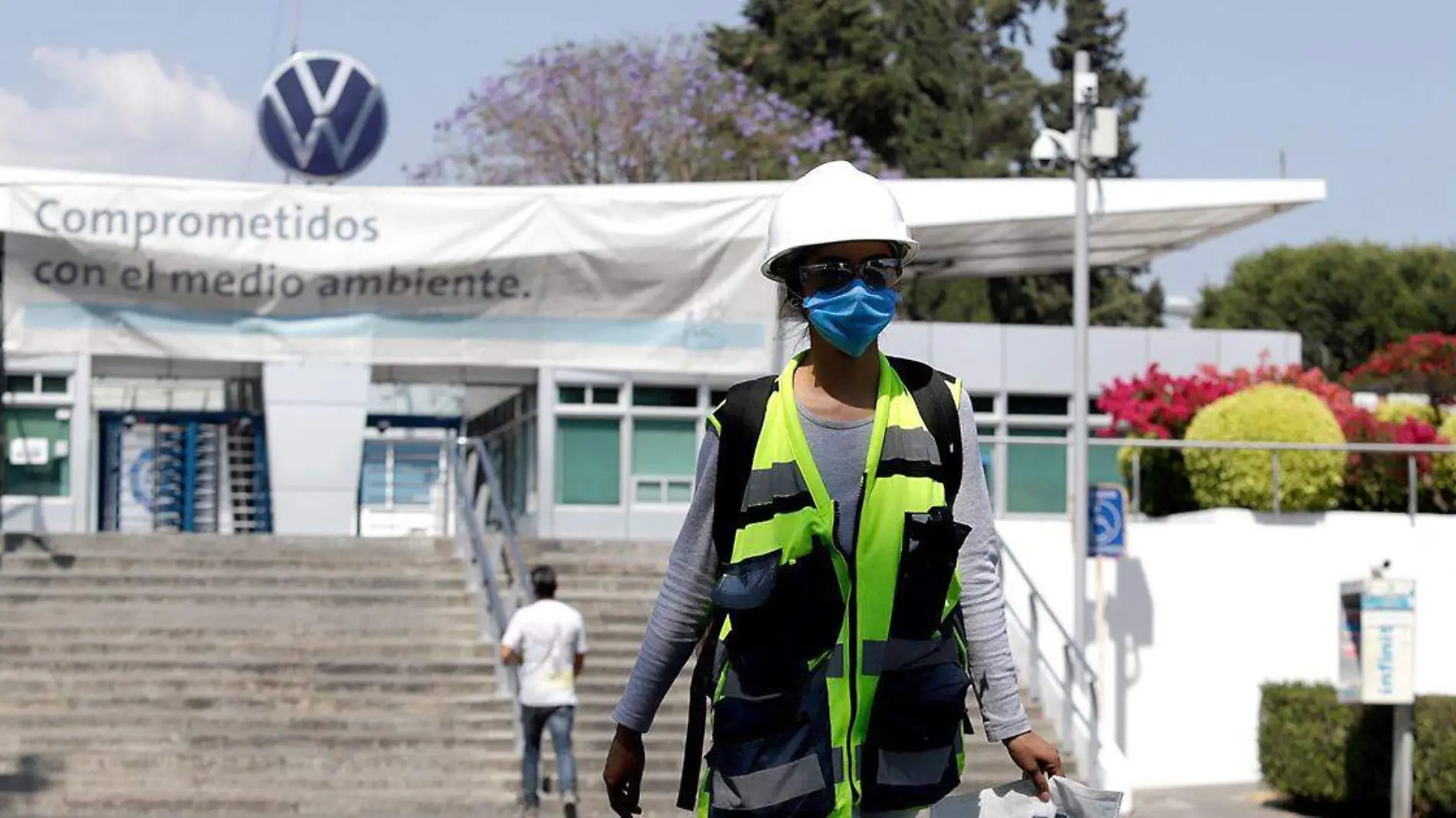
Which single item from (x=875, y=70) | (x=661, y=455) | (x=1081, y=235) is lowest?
(x=661, y=455)

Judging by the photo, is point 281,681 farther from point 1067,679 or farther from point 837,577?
point 837,577

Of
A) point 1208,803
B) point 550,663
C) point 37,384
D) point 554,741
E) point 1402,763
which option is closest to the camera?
point 550,663

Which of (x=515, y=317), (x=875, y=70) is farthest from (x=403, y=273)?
(x=875, y=70)

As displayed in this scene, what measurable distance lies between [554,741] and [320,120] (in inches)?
487

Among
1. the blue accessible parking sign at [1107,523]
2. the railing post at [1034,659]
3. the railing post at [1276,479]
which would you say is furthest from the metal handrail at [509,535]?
the railing post at [1276,479]

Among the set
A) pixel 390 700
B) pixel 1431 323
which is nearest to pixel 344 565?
pixel 390 700

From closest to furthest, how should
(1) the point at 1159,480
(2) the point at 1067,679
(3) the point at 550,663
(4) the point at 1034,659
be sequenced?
(3) the point at 550,663 < (2) the point at 1067,679 < (4) the point at 1034,659 < (1) the point at 1159,480

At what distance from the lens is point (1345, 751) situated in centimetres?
1712

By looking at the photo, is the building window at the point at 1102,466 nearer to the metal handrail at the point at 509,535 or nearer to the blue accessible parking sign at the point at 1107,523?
the blue accessible parking sign at the point at 1107,523

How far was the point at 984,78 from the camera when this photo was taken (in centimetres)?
6053

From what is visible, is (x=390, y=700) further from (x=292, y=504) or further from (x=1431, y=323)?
(x=1431, y=323)

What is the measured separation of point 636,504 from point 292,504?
3703mm

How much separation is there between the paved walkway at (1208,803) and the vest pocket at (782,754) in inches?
549

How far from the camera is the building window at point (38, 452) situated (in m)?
26.9
